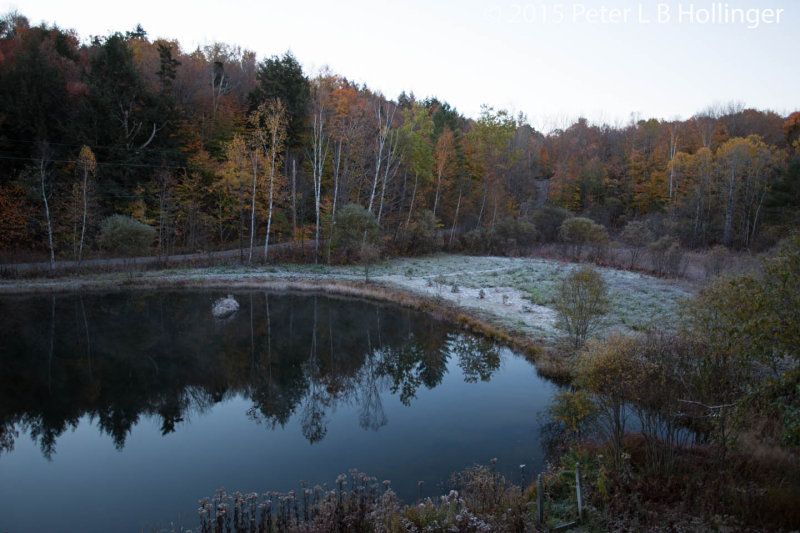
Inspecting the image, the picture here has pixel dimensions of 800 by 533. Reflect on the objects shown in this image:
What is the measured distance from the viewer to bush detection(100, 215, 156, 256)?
1042 inches

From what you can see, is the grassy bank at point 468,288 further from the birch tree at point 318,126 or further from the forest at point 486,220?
the birch tree at point 318,126

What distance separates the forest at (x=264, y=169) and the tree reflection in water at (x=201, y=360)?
388 inches

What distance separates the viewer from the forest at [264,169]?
30984mm

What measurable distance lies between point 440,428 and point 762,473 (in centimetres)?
597

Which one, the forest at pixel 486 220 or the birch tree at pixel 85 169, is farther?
the birch tree at pixel 85 169

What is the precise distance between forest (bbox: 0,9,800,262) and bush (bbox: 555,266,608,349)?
18.8 m

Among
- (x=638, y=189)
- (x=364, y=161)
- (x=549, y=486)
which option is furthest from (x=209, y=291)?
(x=638, y=189)

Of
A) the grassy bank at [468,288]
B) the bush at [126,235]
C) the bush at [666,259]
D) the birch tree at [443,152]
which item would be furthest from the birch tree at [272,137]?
the bush at [666,259]

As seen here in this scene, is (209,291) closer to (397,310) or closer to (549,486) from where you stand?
(397,310)

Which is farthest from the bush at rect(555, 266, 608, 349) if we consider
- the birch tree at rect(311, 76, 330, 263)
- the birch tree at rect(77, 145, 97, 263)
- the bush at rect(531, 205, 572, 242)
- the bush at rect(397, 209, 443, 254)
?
the bush at rect(531, 205, 572, 242)

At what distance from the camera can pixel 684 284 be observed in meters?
27.0

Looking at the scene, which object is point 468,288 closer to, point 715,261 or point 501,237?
point 715,261

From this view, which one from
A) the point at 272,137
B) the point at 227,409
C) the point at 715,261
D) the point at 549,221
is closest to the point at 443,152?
the point at 549,221

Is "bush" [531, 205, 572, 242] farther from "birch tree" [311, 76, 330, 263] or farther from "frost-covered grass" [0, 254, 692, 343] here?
"birch tree" [311, 76, 330, 263]
